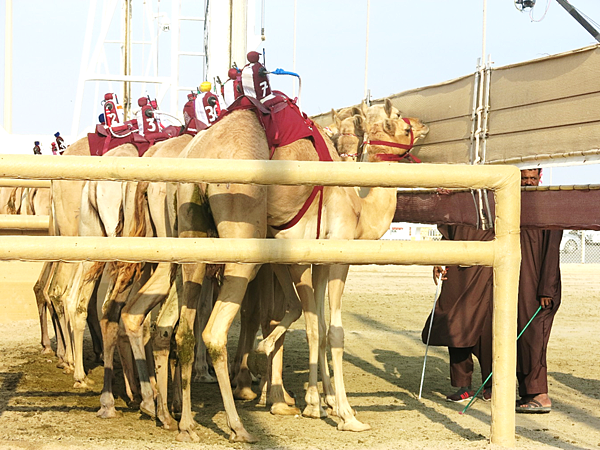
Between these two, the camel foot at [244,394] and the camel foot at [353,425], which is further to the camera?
the camel foot at [244,394]

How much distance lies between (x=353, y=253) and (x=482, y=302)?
11.3 ft

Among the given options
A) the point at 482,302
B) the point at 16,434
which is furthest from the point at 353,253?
the point at 482,302

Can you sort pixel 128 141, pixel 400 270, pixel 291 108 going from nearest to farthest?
pixel 291 108 < pixel 128 141 < pixel 400 270

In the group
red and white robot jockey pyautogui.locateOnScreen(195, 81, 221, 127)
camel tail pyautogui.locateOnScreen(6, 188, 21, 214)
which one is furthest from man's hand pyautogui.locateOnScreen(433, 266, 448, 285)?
camel tail pyautogui.locateOnScreen(6, 188, 21, 214)

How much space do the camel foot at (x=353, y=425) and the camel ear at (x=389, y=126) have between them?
276 centimetres

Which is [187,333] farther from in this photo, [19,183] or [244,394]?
[19,183]

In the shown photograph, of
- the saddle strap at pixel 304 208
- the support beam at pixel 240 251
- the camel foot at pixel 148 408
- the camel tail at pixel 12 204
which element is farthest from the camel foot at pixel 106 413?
the camel tail at pixel 12 204

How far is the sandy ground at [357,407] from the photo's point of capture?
16.7 ft

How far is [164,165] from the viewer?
3936 millimetres

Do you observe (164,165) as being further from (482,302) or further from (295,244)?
(482,302)

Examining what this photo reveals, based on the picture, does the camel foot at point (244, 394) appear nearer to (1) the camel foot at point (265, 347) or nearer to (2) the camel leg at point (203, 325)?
(2) the camel leg at point (203, 325)

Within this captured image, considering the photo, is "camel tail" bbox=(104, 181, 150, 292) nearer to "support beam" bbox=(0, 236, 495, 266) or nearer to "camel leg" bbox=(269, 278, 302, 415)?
"camel leg" bbox=(269, 278, 302, 415)

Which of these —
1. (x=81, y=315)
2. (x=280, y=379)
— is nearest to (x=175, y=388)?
(x=280, y=379)

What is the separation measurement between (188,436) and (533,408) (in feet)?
9.80
